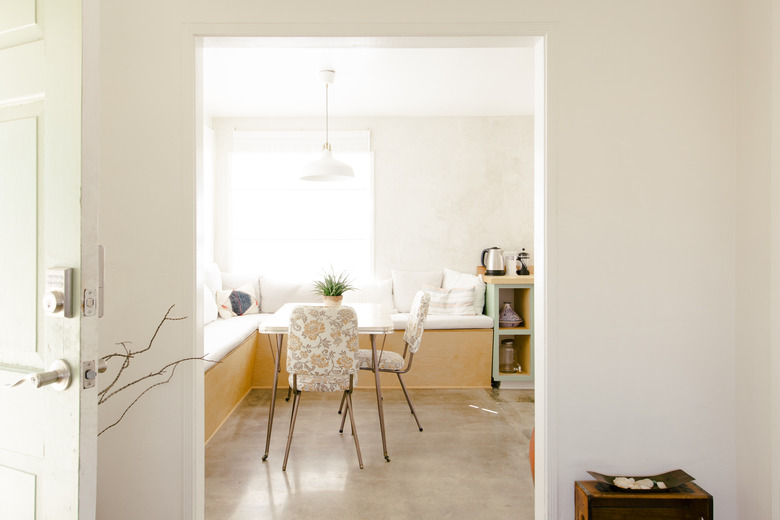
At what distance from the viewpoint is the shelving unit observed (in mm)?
4273

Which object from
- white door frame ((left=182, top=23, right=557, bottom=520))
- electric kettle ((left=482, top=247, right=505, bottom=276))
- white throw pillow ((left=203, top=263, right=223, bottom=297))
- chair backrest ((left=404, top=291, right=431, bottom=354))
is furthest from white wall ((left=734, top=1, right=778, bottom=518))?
white throw pillow ((left=203, top=263, right=223, bottom=297))

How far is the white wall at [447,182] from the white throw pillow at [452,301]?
498 millimetres

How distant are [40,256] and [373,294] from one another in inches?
153

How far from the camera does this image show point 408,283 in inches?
192

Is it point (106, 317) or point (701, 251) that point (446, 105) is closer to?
point (701, 251)

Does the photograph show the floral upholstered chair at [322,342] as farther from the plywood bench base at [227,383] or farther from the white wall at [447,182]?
the white wall at [447,182]

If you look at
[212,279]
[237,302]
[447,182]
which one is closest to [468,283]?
[447,182]

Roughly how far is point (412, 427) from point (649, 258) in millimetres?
2057

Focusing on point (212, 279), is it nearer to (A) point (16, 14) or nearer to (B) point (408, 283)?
(B) point (408, 283)

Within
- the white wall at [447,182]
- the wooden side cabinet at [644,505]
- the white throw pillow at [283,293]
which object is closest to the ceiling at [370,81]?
the white wall at [447,182]

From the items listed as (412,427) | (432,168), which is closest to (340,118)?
(432,168)

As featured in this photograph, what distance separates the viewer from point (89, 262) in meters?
1.02

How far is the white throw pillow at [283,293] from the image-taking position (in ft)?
15.9

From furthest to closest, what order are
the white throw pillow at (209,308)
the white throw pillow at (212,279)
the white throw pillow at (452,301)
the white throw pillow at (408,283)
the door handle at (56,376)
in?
the white throw pillow at (408,283), the white throw pillow at (212,279), the white throw pillow at (452,301), the white throw pillow at (209,308), the door handle at (56,376)
